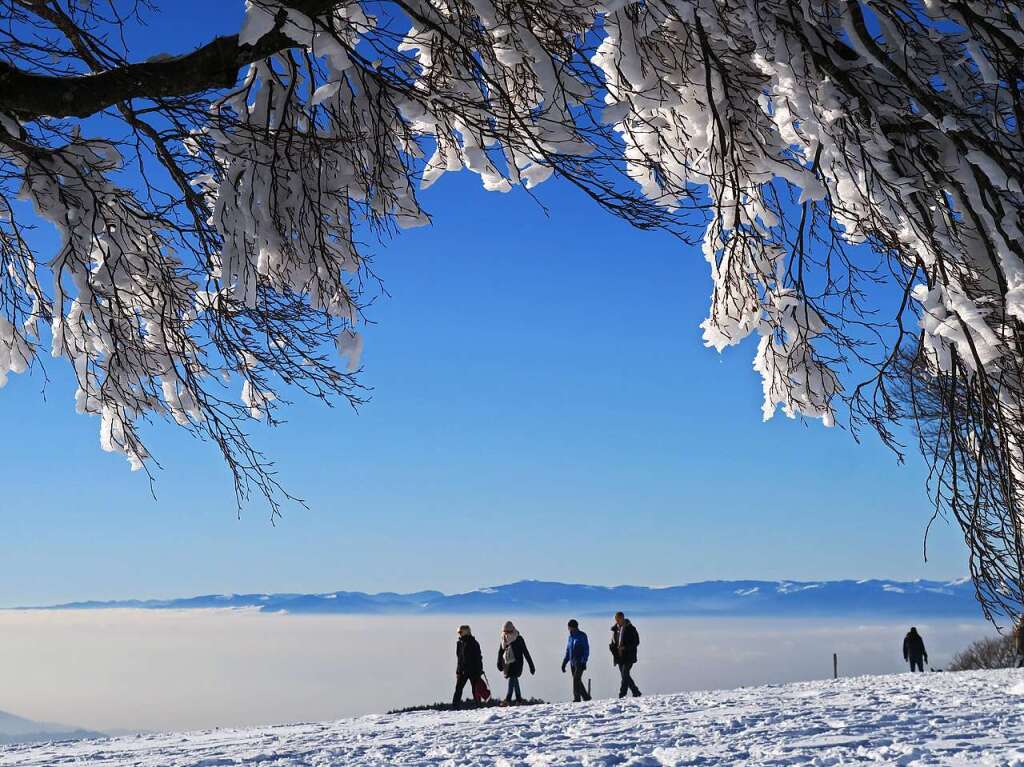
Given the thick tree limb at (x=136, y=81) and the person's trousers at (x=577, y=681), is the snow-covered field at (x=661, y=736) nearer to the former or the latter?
Answer: the person's trousers at (x=577, y=681)

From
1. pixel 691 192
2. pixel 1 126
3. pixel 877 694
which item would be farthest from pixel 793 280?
pixel 877 694

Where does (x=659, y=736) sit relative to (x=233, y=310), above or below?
below

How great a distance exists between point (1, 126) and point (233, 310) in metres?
2.61

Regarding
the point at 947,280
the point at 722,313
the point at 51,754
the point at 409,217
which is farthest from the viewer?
the point at 51,754

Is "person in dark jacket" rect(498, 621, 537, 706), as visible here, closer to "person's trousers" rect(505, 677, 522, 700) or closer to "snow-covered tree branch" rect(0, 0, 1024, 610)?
"person's trousers" rect(505, 677, 522, 700)

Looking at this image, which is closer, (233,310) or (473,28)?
(473,28)

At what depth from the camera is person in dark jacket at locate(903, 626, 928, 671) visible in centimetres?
2058

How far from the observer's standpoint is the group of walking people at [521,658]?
549 inches

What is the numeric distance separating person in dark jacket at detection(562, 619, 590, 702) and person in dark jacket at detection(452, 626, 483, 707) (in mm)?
1462

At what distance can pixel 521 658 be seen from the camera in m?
14.2

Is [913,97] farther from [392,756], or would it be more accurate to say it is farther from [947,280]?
[392,756]

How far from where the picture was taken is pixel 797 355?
7402 millimetres

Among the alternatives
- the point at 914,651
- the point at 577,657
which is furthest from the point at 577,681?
the point at 914,651

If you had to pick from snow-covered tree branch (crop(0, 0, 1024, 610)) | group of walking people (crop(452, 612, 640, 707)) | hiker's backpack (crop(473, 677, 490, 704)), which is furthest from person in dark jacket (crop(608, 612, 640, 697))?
snow-covered tree branch (crop(0, 0, 1024, 610))
